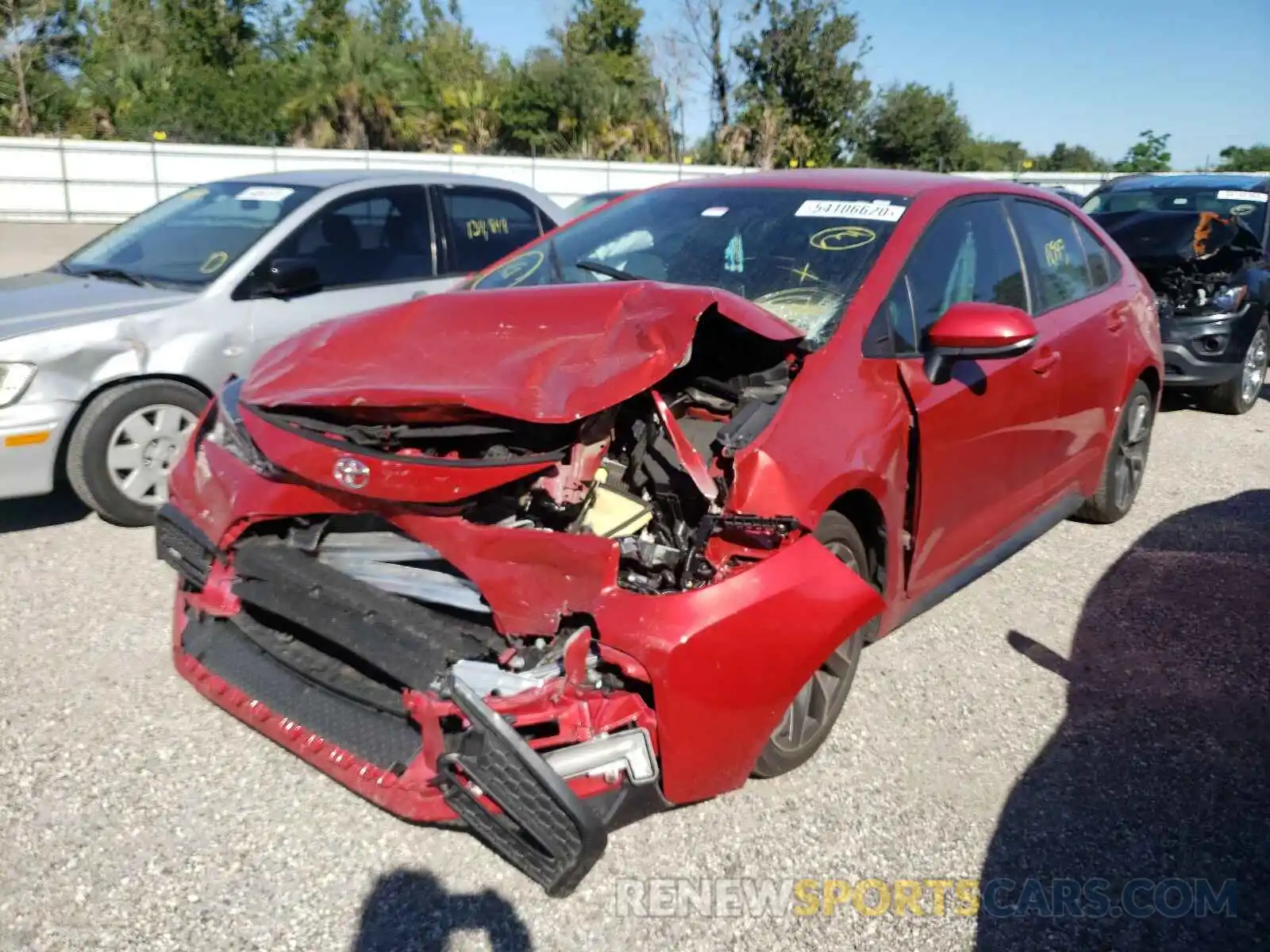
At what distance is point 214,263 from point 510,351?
327 cm

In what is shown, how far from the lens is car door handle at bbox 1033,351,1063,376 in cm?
401

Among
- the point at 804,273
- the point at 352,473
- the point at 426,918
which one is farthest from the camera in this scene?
the point at 804,273

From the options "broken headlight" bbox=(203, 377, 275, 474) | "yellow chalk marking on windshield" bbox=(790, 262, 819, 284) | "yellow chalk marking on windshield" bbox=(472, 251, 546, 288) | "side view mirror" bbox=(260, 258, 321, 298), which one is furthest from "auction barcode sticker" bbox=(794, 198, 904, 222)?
"side view mirror" bbox=(260, 258, 321, 298)

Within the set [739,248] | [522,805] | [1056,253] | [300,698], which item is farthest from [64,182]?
[522,805]

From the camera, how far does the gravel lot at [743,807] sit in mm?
2547

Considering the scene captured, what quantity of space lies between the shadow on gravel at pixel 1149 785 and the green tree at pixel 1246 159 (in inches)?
1743

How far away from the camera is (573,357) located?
2.73 m

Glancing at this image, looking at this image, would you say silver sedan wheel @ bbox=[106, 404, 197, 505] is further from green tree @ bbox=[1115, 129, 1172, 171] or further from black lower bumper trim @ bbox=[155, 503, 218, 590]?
→ green tree @ bbox=[1115, 129, 1172, 171]

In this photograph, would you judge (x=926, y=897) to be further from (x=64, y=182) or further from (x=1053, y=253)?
(x=64, y=182)

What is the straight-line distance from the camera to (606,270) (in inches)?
151

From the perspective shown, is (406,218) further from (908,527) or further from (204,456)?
(908,527)

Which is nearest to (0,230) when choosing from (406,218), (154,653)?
(406,218)

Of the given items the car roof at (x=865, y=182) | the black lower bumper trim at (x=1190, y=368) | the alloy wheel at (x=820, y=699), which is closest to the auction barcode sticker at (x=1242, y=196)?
the black lower bumper trim at (x=1190, y=368)

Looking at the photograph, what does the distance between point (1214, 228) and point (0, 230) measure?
19.6m
